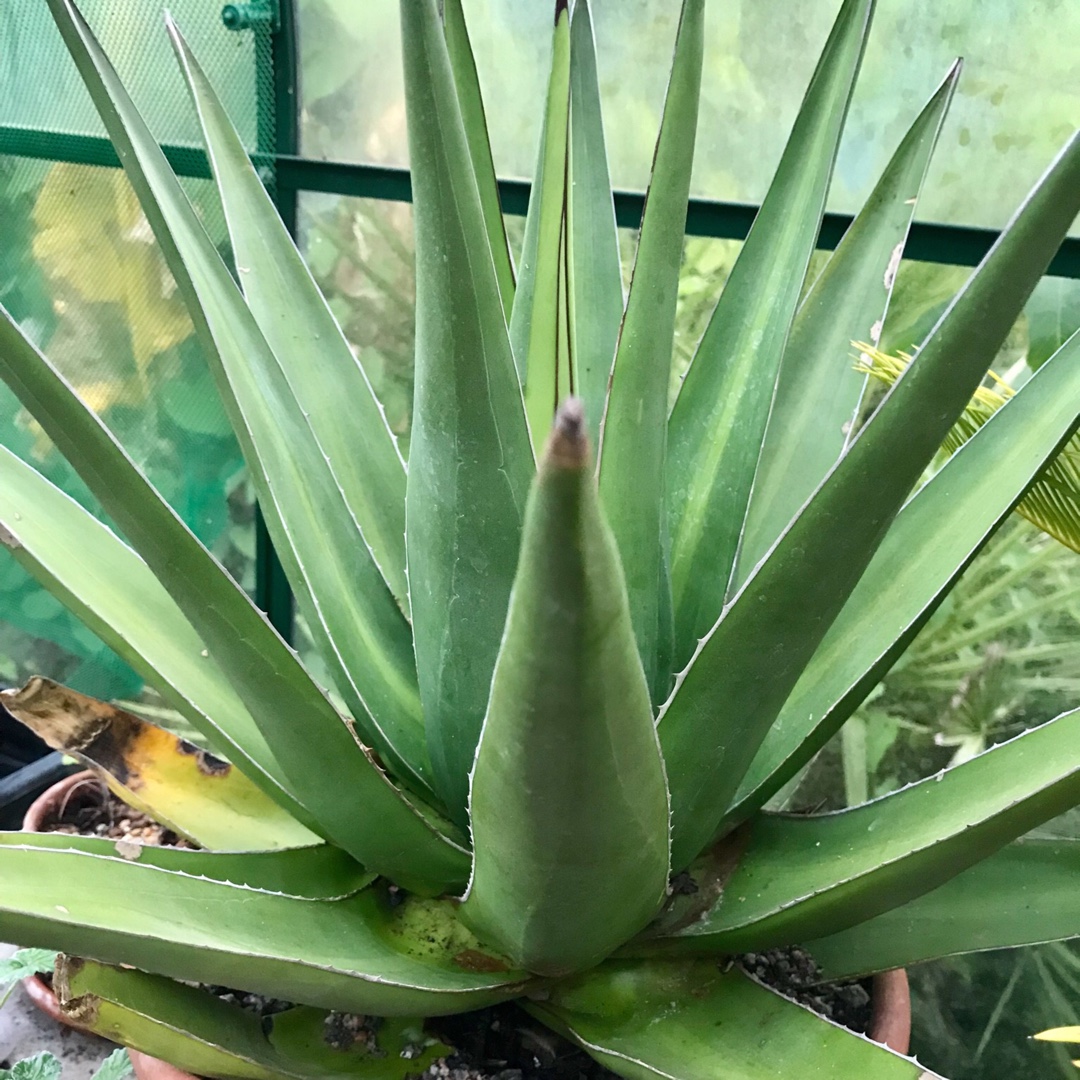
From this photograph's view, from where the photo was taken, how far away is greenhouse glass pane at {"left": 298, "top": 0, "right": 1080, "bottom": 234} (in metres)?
0.68

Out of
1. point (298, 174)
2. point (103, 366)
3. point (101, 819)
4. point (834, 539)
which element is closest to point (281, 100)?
point (298, 174)

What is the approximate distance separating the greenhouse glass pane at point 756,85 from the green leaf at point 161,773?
565mm

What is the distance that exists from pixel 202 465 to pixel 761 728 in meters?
0.71

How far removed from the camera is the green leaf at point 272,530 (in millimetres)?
302

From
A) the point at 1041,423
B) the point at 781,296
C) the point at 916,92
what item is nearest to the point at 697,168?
the point at 916,92

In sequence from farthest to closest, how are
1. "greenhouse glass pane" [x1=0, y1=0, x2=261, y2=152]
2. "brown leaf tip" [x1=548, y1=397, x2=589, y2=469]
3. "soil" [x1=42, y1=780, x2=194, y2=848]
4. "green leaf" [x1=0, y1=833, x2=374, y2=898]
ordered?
"greenhouse glass pane" [x1=0, y1=0, x2=261, y2=152]
"soil" [x1=42, y1=780, x2=194, y2=848]
"green leaf" [x1=0, y1=833, x2=374, y2=898]
"brown leaf tip" [x1=548, y1=397, x2=589, y2=469]

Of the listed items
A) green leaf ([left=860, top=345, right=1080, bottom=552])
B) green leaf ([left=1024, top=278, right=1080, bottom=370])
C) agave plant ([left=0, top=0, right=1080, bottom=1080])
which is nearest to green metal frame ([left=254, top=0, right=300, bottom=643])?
agave plant ([left=0, top=0, right=1080, bottom=1080])

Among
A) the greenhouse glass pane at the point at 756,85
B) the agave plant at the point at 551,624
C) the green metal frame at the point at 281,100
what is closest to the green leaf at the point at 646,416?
the agave plant at the point at 551,624

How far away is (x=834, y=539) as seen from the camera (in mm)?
294

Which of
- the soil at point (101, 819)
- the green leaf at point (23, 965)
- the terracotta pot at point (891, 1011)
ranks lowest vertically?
the green leaf at point (23, 965)

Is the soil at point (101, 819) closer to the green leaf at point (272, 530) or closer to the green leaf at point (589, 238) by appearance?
the green leaf at point (272, 530)

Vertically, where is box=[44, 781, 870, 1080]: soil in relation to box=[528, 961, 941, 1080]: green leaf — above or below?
below

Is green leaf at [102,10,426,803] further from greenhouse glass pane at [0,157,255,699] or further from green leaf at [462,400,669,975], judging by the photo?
greenhouse glass pane at [0,157,255,699]

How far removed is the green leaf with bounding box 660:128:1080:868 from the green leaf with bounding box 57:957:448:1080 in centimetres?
18
